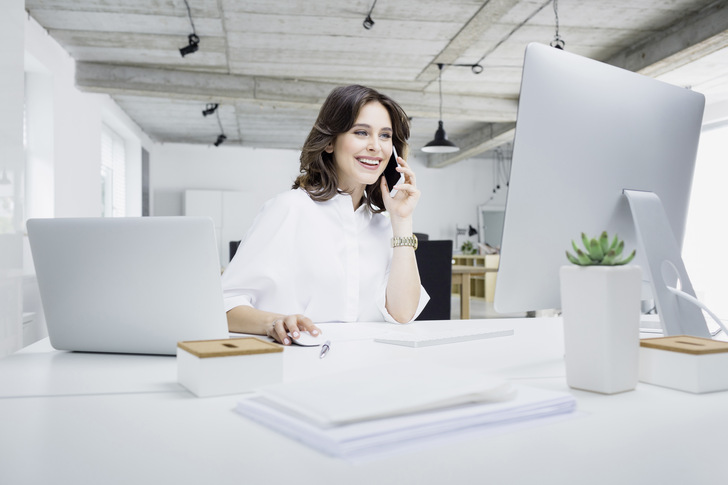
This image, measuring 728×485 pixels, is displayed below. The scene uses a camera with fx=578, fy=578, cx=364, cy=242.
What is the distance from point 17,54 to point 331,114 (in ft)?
3.65

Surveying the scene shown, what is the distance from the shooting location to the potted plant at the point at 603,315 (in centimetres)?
75

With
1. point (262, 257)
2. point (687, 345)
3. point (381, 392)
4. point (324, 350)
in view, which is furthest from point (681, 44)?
point (381, 392)

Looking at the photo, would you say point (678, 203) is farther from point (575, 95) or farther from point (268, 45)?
point (268, 45)

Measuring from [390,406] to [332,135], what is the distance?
1.45 metres

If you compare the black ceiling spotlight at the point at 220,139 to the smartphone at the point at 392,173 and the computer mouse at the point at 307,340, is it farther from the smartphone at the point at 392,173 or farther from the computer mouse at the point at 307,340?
the computer mouse at the point at 307,340

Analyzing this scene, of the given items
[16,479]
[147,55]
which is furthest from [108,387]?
[147,55]

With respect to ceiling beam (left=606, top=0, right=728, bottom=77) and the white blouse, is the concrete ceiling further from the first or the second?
the white blouse

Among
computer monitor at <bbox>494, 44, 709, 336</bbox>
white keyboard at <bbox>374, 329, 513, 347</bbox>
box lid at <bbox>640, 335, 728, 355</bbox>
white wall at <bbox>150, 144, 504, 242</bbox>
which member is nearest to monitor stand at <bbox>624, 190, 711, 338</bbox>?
computer monitor at <bbox>494, 44, 709, 336</bbox>

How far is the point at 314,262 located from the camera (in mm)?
→ 1752

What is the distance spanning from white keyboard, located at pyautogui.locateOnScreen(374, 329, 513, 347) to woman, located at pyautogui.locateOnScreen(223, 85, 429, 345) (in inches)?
18.9

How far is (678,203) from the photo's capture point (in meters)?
1.26

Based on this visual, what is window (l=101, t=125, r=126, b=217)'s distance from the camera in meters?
8.06

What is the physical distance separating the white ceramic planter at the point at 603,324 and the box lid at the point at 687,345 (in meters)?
0.06

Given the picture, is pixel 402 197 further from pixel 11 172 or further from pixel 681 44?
pixel 681 44
